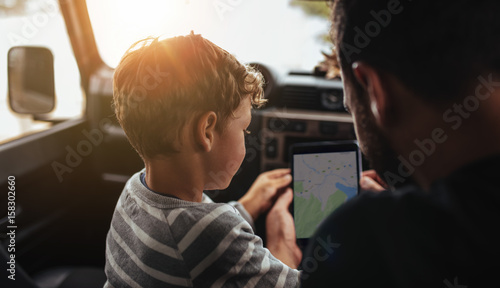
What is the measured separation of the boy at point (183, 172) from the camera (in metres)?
0.99

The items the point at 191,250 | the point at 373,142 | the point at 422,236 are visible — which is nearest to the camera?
the point at 422,236

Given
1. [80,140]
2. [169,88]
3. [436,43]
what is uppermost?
[436,43]

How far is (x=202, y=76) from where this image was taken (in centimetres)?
108

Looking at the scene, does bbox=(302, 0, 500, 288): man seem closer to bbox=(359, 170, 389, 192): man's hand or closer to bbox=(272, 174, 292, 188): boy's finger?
bbox=(359, 170, 389, 192): man's hand

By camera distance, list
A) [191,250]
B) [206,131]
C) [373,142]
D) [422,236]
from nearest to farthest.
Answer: [422,236] → [373,142] → [191,250] → [206,131]

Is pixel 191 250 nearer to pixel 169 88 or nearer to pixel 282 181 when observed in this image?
pixel 169 88

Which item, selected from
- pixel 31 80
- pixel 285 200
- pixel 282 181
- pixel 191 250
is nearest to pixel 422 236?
pixel 191 250

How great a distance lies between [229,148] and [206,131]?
0.11 m

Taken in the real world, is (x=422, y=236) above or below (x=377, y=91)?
below

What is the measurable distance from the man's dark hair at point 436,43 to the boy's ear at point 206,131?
1.64ft

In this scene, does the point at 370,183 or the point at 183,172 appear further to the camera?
the point at 370,183

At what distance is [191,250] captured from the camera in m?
0.98

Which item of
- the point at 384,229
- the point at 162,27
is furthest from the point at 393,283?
the point at 162,27

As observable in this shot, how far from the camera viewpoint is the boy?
993 millimetres
